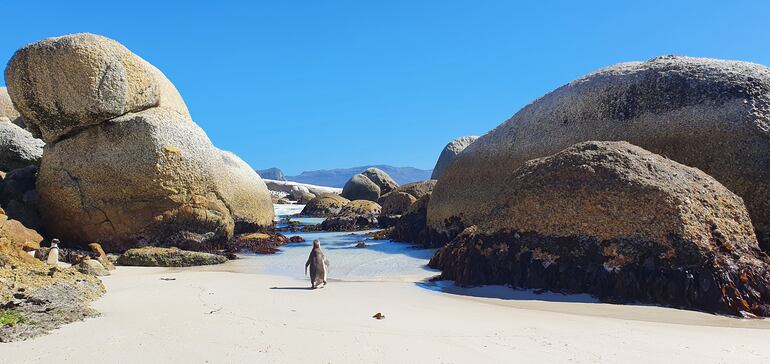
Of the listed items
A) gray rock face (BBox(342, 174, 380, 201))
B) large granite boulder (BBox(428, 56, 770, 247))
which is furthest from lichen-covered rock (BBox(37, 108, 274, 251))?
gray rock face (BBox(342, 174, 380, 201))

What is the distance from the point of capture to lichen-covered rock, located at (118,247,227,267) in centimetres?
931

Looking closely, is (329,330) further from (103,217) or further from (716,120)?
(103,217)

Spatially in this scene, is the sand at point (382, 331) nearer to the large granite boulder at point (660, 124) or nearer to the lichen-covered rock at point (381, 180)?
the large granite boulder at point (660, 124)

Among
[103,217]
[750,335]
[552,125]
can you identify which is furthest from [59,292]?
[552,125]

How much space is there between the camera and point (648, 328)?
446 cm

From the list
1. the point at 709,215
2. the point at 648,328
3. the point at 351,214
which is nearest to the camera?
the point at 648,328

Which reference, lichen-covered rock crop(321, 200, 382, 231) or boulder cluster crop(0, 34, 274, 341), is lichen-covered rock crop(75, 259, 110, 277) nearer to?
boulder cluster crop(0, 34, 274, 341)

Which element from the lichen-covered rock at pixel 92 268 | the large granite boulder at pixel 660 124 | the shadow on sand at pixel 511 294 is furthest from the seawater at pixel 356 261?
the lichen-covered rock at pixel 92 268

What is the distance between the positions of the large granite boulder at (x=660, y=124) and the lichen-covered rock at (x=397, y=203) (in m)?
7.11

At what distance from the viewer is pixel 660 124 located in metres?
9.30

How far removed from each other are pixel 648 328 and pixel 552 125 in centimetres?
676

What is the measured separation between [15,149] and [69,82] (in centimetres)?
437

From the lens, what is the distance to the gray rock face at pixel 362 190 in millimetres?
33031

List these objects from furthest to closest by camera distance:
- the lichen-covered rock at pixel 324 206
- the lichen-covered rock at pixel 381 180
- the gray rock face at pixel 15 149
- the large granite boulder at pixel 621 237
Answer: the lichen-covered rock at pixel 381 180 < the lichen-covered rock at pixel 324 206 < the gray rock face at pixel 15 149 < the large granite boulder at pixel 621 237
